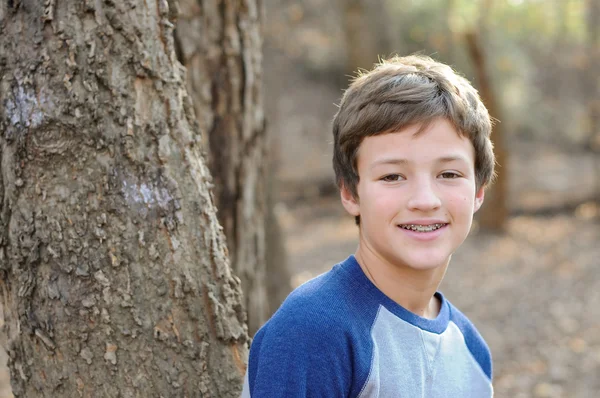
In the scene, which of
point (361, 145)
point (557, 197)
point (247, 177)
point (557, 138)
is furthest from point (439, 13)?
point (361, 145)

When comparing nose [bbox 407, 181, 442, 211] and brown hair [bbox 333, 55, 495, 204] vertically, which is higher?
brown hair [bbox 333, 55, 495, 204]

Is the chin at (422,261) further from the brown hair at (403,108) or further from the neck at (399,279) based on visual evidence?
the brown hair at (403,108)

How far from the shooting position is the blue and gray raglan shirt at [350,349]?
5.51ft

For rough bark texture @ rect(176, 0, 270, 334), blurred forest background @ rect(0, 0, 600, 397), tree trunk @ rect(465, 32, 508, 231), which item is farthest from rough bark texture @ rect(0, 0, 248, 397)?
tree trunk @ rect(465, 32, 508, 231)

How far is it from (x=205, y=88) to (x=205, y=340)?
54.8 inches

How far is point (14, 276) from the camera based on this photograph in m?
1.97

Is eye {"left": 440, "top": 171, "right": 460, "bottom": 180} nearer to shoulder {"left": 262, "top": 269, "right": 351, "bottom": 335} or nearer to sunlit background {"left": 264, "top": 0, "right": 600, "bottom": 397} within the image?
shoulder {"left": 262, "top": 269, "right": 351, "bottom": 335}

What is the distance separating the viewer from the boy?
174cm

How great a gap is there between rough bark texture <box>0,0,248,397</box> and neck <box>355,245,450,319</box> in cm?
51

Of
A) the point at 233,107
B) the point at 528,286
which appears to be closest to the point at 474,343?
the point at 233,107

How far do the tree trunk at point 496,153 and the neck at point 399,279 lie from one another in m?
7.67

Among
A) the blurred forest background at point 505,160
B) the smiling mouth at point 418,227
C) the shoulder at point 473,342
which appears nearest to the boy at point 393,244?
the smiling mouth at point 418,227

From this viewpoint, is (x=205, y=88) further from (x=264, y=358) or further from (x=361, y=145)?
(x=264, y=358)

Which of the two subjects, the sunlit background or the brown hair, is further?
the sunlit background
